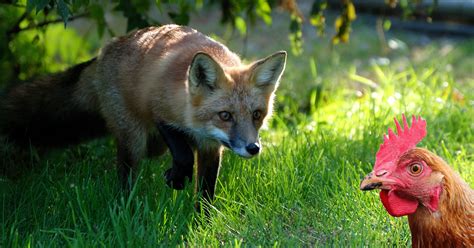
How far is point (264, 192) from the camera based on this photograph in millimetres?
4777

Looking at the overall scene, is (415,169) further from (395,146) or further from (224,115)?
(224,115)

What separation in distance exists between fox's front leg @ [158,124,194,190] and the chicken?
171 centimetres

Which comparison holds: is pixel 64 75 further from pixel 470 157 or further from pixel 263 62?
pixel 470 157

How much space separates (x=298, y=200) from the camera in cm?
462

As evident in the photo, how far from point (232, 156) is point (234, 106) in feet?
2.38

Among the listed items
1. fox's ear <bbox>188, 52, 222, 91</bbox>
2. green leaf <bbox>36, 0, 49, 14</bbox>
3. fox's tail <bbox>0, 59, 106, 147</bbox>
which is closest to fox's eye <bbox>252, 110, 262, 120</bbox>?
fox's ear <bbox>188, 52, 222, 91</bbox>

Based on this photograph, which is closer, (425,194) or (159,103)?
(425,194)

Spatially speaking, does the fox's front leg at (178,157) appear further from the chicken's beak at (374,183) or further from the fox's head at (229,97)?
the chicken's beak at (374,183)

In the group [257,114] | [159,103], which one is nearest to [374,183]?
[257,114]

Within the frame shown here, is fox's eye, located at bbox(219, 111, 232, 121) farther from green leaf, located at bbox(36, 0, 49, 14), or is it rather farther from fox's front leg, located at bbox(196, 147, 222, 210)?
green leaf, located at bbox(36, 0, 49, 14)

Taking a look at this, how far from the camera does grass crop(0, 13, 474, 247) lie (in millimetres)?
4227

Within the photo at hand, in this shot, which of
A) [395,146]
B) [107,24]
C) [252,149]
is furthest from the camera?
[107,24]

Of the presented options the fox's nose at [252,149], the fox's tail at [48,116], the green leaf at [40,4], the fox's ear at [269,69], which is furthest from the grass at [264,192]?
the green leaf at [40,4]

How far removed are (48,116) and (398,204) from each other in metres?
3.22
